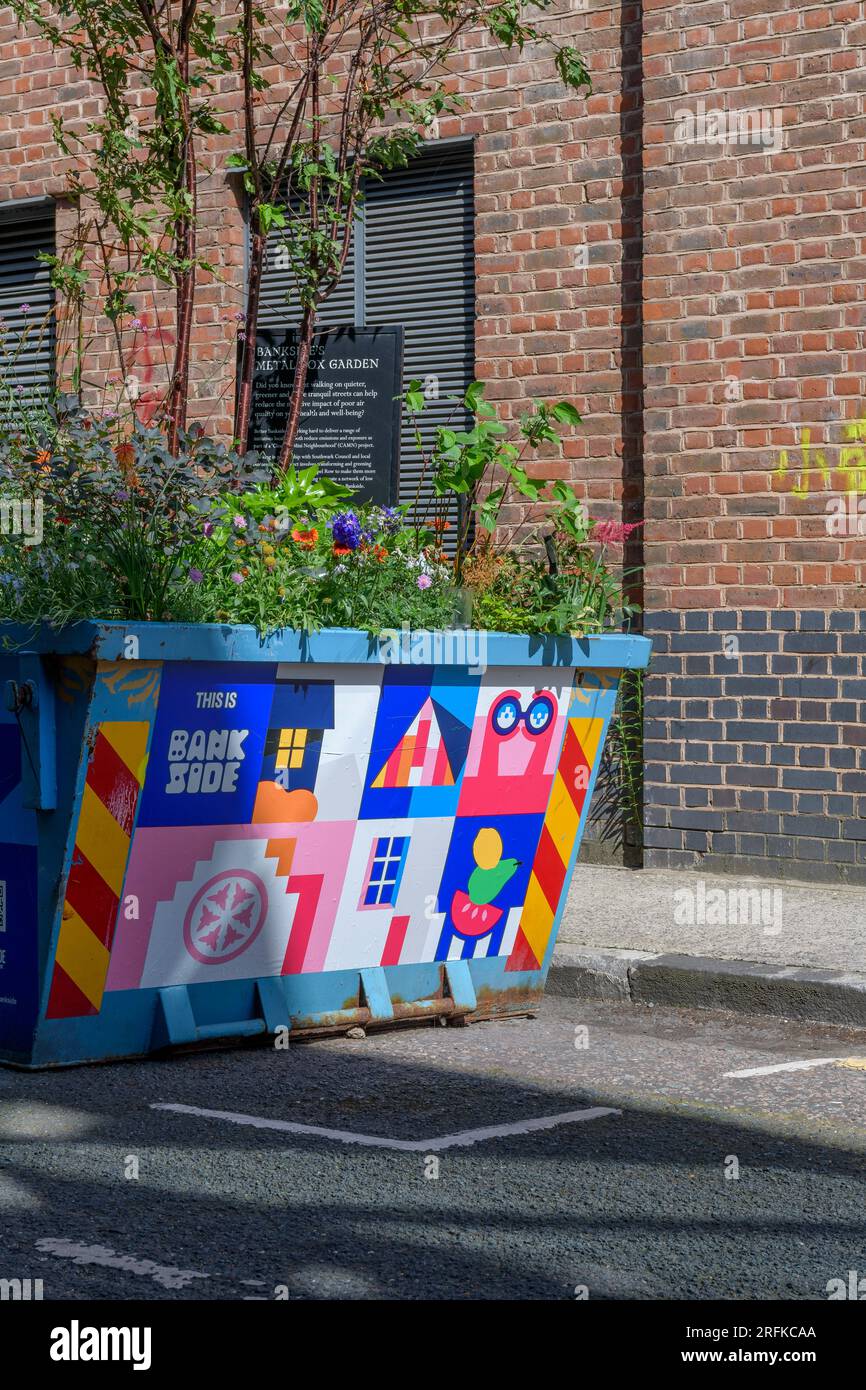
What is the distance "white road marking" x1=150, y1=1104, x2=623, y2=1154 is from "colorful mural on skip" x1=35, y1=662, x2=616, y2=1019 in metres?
0.66

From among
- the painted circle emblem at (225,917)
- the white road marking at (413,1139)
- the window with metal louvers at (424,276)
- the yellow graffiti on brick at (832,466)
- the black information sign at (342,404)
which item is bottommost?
the white road marking at (413,1139)

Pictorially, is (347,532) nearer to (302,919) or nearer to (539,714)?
(539,714)

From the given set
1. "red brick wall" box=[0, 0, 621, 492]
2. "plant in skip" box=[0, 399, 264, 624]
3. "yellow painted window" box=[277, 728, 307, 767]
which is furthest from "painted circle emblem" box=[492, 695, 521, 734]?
"red brick wall" box=[0, 0, 621, 492]

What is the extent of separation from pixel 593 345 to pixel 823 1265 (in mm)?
7404

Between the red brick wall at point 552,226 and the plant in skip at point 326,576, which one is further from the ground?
the red brick wall at point 552,226

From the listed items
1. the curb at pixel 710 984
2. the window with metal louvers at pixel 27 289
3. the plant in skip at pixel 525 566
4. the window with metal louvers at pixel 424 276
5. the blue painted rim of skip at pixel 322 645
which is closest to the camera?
the blue painted rim of skip at pixel 322 645

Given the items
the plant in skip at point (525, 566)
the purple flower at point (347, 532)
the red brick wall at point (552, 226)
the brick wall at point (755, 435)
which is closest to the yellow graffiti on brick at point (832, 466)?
the brick wall at point (755, 435)

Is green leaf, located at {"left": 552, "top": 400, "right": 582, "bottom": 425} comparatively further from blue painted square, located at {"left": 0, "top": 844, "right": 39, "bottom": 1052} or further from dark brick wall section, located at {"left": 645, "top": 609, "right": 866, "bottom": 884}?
blue painted square, located at {"left": 0, "top": 844, "right": 39, "bottom": 1052}

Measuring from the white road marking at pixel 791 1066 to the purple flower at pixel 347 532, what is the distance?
2184 millimetres

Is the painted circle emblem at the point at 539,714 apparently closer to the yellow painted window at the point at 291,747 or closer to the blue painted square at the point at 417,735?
the blue painted square at the point at 417,735

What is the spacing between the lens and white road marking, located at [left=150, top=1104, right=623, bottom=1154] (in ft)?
15.9

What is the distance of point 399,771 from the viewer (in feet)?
20.0

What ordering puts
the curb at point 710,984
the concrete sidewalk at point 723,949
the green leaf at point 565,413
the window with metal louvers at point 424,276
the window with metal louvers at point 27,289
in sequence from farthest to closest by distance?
1. the window with metal louvers at point 27,289
2. the window with metal louvers at point 424,276
3. the green leaf at point 565,413
4. the concrete sidewalk at point 723,949
5. the curb at point 710,984

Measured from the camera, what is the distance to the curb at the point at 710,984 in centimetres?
680
